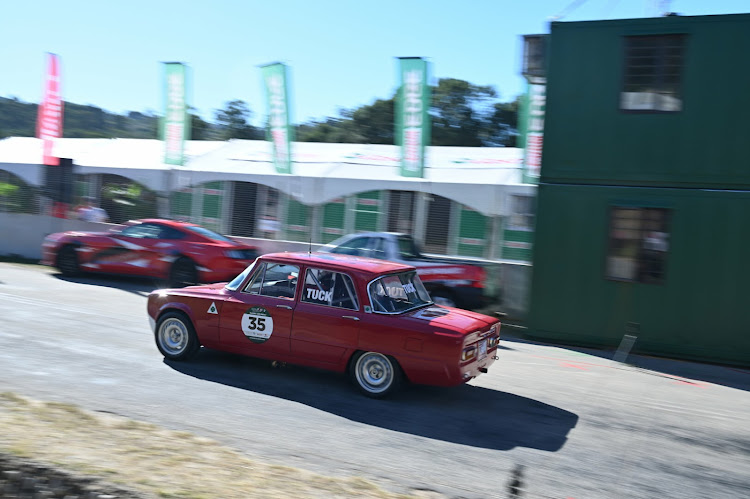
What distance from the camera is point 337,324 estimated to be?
687 centimetres

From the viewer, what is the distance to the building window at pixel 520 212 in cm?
1723

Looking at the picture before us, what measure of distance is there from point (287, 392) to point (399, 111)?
41.3ft

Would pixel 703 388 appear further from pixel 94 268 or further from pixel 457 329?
pixel 94 268

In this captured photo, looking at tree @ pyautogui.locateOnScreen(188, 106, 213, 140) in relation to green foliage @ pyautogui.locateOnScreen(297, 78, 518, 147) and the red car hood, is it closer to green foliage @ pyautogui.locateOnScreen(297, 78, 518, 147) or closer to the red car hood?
green foliage @ pyautogui.locateOnScreen(297, 78, 518, 147)

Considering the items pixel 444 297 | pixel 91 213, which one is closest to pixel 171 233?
pixel 444 297

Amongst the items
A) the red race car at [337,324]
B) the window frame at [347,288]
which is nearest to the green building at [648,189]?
the red race car at [337,324]

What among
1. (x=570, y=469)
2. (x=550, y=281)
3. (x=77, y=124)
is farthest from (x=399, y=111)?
(x=77, y=124)

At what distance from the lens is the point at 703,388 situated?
29.2 ft

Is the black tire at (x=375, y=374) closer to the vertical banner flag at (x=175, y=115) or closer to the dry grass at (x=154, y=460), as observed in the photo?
the dry grass at (x=154, y=460)

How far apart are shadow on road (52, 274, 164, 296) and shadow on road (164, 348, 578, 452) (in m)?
6.59

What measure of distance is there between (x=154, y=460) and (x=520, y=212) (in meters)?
14.6

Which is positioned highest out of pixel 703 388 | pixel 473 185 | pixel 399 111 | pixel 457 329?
pixel 399 111

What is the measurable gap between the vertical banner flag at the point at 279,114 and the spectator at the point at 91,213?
538 cm

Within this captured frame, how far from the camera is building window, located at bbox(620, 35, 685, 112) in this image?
38.3ft
